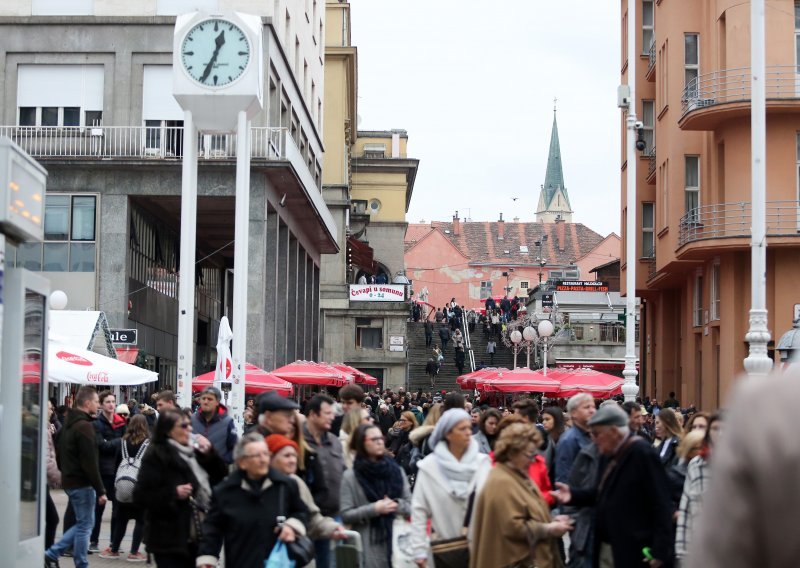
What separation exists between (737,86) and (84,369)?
2005cm

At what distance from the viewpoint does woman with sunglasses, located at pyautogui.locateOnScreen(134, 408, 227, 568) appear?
981cm

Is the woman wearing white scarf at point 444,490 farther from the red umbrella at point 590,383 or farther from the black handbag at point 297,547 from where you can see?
the red umbrella at point 590,383

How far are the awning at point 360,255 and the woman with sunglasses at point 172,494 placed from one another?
234 ft

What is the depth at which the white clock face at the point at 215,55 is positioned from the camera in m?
23.2

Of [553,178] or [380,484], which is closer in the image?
[380,484]

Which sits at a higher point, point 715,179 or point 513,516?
point 715,179

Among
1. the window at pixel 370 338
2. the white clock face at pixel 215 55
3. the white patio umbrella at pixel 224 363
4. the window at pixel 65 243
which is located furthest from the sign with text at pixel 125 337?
the window at pixel 370 338

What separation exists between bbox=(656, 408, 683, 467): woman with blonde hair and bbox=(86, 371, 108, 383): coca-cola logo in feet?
42.5

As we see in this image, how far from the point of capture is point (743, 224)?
35.4m

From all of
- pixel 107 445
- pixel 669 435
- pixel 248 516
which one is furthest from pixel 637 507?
pixel 107 445

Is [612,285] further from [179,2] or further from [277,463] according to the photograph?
[277,463]

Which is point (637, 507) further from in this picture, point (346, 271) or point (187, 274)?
point (346, 271)

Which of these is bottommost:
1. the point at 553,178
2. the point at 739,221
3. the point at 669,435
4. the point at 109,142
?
the point at 669,435

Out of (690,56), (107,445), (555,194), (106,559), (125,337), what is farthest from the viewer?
(555,194)
